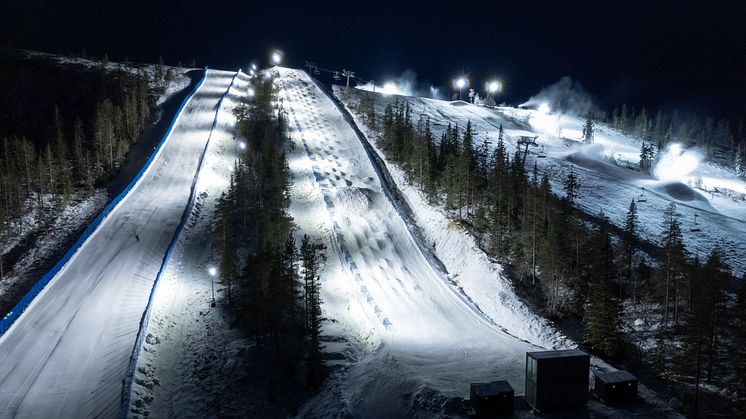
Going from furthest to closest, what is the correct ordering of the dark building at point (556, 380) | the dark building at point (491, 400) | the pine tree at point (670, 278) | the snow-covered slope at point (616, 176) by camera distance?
1. the snow-covered slope at point (616, 176)
2. the pine tree at point (670, 278)
3. the dark building at point (556, 380)
4. the dark building at point (491, 400)

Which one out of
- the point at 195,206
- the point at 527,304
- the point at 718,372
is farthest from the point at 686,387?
the point at 195,206

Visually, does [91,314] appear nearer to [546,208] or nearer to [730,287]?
[546,208]

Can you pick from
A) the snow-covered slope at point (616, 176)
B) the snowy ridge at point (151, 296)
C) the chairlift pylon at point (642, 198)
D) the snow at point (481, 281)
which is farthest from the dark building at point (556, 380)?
the chairlift pylon at point (642, 198)

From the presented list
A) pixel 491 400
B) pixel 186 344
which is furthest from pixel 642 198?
pixel 186 344

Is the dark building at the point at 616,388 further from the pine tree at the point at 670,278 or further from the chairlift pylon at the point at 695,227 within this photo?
the chairlift pylon at the point at 695,227

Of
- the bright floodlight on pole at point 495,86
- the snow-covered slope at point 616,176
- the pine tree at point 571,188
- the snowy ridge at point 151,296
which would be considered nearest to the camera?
the snowy ridge at point 151,296

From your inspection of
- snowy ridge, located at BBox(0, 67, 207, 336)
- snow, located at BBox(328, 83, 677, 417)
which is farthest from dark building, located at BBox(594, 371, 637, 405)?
snowy ridge, located at BBox(0, 67, 207, 336)
